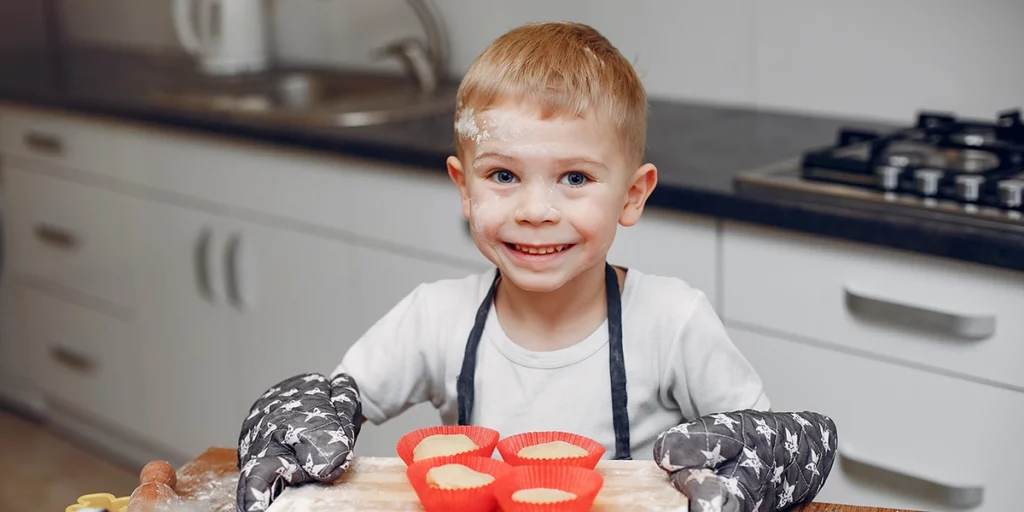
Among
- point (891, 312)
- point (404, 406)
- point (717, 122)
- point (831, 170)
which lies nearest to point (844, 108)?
point (717, 122)

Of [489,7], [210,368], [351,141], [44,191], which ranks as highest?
[489,7]

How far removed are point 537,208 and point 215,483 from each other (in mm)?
364

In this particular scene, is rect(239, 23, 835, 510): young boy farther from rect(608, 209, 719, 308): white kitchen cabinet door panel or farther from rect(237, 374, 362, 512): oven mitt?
rect(608, 209, 719, 308): white kitchen cabinet door panel

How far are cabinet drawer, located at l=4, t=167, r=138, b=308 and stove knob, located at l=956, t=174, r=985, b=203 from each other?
182 centimetres

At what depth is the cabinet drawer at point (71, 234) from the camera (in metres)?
2.67

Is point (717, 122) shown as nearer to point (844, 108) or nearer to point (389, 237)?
point (844, 108)

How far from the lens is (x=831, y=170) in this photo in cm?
164

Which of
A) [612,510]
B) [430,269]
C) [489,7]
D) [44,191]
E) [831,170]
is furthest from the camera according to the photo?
[44,191]

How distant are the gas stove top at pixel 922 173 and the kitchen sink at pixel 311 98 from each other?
854mm

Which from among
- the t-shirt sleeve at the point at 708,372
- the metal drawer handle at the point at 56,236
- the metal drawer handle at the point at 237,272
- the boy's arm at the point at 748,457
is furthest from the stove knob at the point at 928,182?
the metal drawer handle at the point at 56,236

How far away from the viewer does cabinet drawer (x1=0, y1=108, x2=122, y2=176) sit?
2.60 meters

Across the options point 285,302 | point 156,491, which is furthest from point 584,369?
point 285,302

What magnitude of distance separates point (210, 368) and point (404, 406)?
1.48 meters

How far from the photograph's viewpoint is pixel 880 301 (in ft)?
4.92
